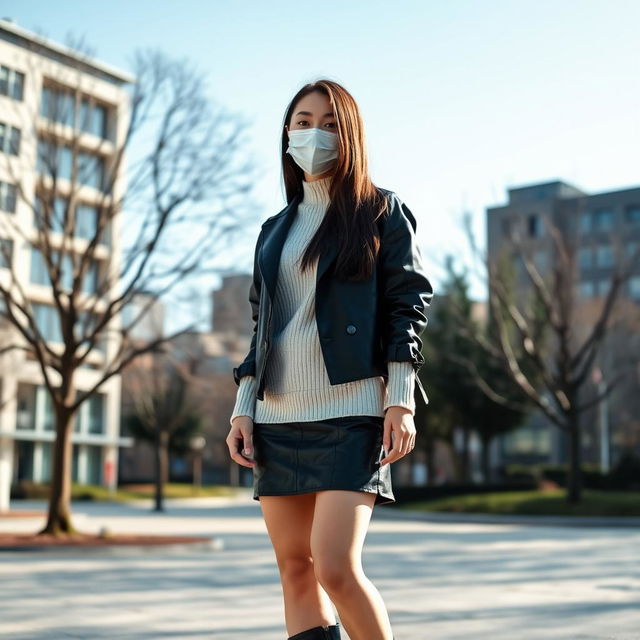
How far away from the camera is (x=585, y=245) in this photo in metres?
63.7

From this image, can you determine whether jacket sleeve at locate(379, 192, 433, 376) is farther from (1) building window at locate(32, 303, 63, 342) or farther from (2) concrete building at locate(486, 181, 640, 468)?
(2) concrete building at locate(486, 181, 640, 468)

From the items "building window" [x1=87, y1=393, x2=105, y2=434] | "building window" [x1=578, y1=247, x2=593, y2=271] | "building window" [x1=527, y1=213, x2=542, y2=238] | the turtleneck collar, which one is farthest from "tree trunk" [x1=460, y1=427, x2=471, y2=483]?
"building window" [x1=578, y1=247, x2=593, y2=271]

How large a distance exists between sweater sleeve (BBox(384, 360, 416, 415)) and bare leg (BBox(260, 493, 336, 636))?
1.37 feet

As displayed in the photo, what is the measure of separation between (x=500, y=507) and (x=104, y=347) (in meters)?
28.9

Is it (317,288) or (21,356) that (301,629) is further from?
(21,356)

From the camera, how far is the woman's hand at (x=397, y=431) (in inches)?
116

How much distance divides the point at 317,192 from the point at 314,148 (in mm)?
194

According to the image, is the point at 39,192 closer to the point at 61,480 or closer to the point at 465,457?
the point at 61,480

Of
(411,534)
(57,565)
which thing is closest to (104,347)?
(411,534)

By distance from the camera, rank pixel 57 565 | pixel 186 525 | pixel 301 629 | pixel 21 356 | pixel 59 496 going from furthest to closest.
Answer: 1. pixel 21 356
2. pixel 186 525
3. pixel 59 496
4. pixel 57 565
5. pixel 301 629

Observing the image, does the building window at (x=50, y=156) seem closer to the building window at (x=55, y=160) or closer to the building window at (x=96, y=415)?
the building window at (x=55, y=160)

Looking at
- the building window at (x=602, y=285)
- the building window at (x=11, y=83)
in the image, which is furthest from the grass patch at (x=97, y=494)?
the building window at (x=602, y=285)

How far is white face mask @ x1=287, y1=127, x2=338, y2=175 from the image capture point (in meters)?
3.33

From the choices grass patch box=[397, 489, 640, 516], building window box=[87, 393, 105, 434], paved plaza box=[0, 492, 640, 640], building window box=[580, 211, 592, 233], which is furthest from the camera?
building window box=[580, 211, 592, 233]
